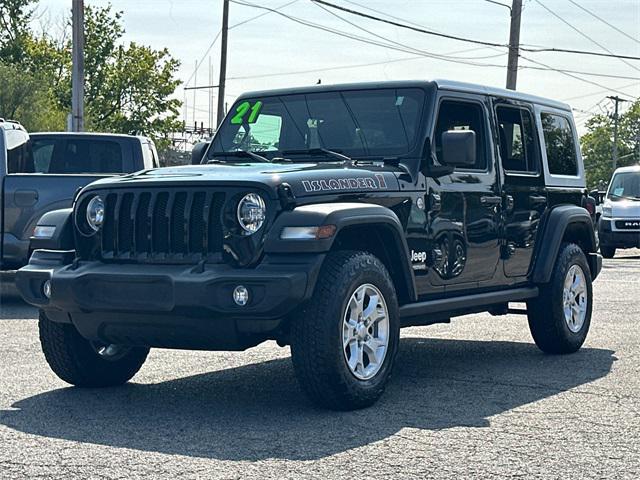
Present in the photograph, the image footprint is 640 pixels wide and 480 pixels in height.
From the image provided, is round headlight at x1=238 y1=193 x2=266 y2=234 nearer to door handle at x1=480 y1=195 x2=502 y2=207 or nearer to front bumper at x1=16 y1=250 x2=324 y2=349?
front bumper at x1=16 y1=250 x2=324 y2=349

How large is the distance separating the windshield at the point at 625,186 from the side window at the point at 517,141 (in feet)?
58.6

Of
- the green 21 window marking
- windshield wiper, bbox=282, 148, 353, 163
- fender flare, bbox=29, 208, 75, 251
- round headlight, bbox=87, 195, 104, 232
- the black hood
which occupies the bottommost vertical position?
fender flare, bbox=29, 208, 75, 251

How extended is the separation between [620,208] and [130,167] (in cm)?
1531

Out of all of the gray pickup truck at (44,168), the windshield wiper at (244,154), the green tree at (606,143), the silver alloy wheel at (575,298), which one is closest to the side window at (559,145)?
the silver alloy wheel at (575,298)

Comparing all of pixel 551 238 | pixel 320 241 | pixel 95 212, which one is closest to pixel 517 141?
pixel 551 238

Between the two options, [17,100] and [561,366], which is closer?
[561,366]

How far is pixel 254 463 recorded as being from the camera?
5523mm

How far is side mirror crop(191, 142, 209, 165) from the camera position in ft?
28.7

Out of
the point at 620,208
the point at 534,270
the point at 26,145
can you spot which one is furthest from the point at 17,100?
the point at 534,270

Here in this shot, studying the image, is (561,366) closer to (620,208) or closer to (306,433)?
(306,433)

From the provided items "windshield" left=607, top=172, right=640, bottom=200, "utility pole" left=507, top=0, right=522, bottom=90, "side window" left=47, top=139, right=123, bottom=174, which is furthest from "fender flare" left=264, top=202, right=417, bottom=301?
"utility pole" left=507, top=0, right=522, bottom=90

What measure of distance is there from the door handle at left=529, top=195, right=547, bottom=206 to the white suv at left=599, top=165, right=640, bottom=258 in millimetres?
17338

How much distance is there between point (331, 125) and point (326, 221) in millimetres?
1860

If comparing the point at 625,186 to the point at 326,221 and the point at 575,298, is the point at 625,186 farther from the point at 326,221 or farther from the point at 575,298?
the point at 326,221
